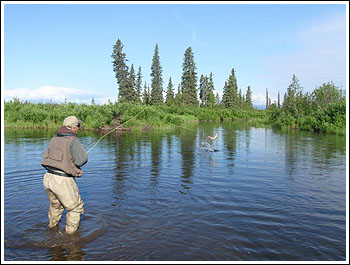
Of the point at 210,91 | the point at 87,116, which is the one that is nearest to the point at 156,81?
the point at 210,91

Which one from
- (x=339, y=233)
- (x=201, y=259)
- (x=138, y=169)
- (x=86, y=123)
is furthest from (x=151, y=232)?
(x=86, y=123)

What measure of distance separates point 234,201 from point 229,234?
216 cm

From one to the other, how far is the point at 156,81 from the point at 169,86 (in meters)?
5.94

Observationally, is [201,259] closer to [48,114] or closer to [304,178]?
[304,178]

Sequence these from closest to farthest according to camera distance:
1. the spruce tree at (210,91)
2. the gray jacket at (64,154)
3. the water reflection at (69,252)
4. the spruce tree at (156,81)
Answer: the water reflection at (69,252)
the gray jacket at (64,154)
the spruce tree at (156,81)
the spruce tree at (210,91)

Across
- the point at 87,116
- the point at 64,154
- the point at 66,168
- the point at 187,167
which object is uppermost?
the point at 87,116

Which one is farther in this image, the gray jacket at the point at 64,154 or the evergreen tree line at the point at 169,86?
the evergreen tree line at the point at 169,86

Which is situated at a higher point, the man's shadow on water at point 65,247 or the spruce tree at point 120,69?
the spruce tree at point 120,69

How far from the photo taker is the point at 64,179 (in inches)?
228

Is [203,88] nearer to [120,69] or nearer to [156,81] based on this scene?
[156,81]

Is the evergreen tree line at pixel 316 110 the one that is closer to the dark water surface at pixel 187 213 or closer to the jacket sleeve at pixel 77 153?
the dark water surface at pixel 187 213

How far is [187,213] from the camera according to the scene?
23.4 feet

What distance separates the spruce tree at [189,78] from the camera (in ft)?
253

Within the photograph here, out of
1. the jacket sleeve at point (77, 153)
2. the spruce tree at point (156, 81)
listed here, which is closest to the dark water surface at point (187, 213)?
the jacket sleeve at point (77, 153)
